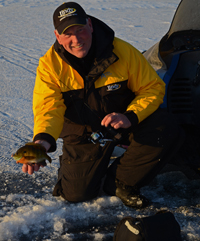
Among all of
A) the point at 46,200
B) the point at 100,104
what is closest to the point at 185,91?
the point at 100,104

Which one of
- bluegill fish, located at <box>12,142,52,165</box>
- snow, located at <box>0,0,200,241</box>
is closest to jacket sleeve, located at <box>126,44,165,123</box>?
snow, located at <box>0,0,200,241</box>

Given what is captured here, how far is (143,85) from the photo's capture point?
2.58 m

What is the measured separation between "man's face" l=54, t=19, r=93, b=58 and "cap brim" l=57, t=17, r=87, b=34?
0.04 m

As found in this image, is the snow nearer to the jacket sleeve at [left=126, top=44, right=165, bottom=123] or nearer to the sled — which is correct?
the sled

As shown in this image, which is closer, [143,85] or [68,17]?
[68,17]

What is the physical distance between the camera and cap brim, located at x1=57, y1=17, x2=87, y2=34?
7.87ft

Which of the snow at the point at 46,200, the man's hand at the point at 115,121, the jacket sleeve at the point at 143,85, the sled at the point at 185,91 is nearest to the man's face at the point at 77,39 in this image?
the jacket sleeve at the point at 143,85

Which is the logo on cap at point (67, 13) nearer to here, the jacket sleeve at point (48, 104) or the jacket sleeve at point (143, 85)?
the jacket sleeve at point (48, 104)

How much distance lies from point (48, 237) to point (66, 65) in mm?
1267

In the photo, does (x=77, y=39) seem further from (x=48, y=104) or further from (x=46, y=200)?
(x=46, y=200)

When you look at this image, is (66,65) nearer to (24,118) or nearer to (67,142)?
(67,142)

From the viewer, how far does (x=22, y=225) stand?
2.31m

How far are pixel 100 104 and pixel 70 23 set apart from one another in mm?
652

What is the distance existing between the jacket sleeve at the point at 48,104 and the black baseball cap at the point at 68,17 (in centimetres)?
28
